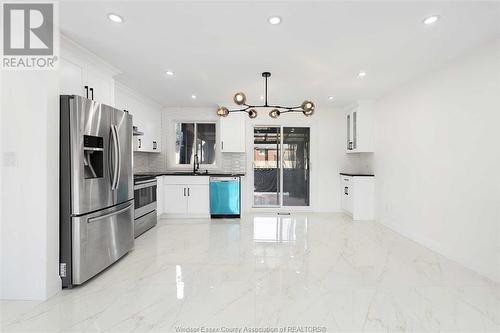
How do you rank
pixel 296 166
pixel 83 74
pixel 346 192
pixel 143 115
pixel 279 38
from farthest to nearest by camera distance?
pixel 296 166 < pixel 346 192 < pixel 143 115 < pixel 83 74 < pixel 279 38

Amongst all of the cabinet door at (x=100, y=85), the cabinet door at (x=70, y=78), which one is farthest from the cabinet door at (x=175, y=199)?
the cabinet door at (x=70, y=78)

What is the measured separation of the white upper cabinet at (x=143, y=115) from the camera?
442cm

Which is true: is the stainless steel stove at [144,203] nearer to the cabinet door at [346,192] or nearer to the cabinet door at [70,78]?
the cabinet door at [70,78]

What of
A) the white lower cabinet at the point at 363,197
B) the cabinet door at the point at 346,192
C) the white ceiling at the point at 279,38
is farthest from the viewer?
the cabinet door at the point at 346,192

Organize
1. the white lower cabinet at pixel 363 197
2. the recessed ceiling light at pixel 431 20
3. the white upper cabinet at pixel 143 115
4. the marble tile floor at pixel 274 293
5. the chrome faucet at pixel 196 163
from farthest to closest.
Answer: the chrome faucet at pixel 196 163
the white lower cabinet at pixel 363 197
the white upper cabinet at pixel 143 115
the recessed ceiling light at pixel 431 20
the marble tile floor at pixel 274 293

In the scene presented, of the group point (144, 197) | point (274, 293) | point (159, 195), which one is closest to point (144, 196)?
point (144, 197)

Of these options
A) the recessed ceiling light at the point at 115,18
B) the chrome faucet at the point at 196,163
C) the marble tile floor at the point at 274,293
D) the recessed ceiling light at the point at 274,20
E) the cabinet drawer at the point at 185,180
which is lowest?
the marble tile floor at the point at 274,293

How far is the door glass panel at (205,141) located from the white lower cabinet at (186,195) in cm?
97

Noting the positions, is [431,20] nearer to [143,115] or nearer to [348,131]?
[348,131]

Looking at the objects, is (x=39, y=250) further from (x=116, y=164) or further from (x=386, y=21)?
(x=386, y=21)

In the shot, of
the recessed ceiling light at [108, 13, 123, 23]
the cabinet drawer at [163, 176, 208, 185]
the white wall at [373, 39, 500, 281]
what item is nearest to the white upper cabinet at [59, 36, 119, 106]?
the recessed ceiling light at [108, 13, 123, 23]

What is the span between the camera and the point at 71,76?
2.74 meters

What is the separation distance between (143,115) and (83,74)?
89.4 inches

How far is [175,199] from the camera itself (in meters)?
5.41
